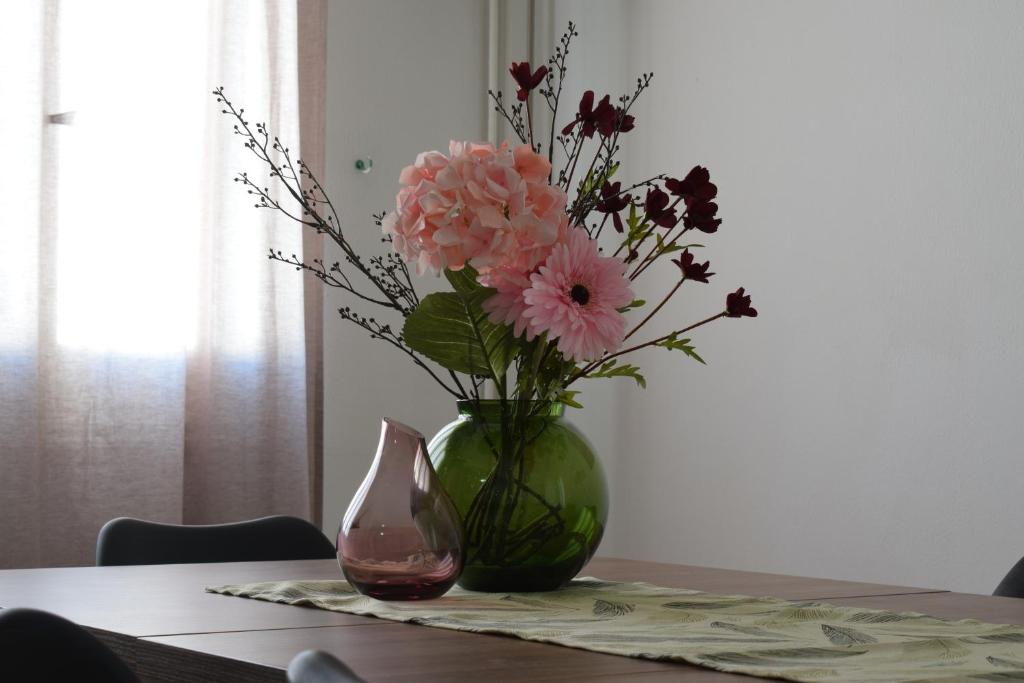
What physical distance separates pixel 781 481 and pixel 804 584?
199cm

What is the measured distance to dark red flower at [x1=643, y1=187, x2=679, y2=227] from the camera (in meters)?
1.28

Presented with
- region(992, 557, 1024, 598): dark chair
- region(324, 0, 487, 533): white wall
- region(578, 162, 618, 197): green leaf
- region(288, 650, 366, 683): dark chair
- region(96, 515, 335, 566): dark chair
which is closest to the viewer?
region(288, 650, 366, 683): dark chair

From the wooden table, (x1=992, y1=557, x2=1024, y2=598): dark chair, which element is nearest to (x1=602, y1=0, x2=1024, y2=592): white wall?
(x1=992, y1=557, x2=1024, y2=598): dark chair

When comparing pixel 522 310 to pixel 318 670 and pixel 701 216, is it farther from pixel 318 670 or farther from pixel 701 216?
pixel 318 670

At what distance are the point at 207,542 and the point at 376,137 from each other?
201 centimetres

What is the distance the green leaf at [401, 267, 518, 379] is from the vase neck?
0.03 metres

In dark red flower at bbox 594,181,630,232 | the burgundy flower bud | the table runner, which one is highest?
dark red flower at bbox 594,181,630,232

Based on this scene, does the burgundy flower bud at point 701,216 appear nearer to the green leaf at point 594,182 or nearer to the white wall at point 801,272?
the green leaf at point 594,182

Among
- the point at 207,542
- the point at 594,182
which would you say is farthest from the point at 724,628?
the point at 207,542

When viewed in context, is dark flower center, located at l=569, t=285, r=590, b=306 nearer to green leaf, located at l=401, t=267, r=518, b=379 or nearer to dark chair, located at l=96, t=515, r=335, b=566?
green leaf, located at l=401, t=267, r=518, b=379

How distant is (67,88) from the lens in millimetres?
3127


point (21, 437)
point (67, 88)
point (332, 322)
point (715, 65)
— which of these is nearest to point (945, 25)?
point (715, 65)

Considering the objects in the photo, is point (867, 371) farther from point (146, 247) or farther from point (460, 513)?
point (460, 513)

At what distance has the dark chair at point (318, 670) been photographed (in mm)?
630
